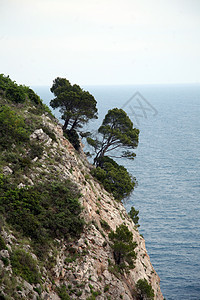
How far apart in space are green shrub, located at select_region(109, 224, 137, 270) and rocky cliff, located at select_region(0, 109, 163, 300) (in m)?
0.64

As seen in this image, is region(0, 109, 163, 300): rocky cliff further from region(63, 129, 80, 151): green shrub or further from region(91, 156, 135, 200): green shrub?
region(63, 129, 80, 151): green shrub

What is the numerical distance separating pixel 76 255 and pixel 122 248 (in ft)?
16.1

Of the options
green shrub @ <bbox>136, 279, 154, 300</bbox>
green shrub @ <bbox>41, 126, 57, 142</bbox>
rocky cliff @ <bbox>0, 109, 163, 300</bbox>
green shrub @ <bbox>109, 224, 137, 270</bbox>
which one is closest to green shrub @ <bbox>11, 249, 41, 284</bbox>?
rocky cliff @ <bbox>0, 109, 163, 300</bbox>

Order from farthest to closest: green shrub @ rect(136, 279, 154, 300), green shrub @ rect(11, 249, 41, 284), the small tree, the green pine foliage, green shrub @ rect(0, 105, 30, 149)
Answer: the small tree < the green pine foliage < green shrub @ rect(0, 105, 30, 149) < green shrub @ rect(136, 279, 154, 300) < green shrub @ rect(11, 249, 41, 284)

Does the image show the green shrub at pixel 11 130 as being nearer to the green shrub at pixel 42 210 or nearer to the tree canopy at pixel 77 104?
the green shrub at pixel 42 210

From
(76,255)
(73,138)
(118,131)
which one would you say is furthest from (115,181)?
(76,255)

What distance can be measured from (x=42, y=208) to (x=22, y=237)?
3580mm

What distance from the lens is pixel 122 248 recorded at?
85.1ft

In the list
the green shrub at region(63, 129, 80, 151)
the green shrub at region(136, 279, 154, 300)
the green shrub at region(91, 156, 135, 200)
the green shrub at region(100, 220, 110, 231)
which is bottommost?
the green shrub at region(136, 279, 154, 300)

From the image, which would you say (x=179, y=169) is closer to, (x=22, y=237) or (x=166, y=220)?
(x=166, y=220)

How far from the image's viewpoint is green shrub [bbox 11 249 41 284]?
57.0 feet

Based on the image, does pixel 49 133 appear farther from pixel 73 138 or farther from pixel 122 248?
pixel 122 248

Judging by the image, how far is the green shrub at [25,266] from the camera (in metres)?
17.4

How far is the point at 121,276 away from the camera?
25547 millimetres
